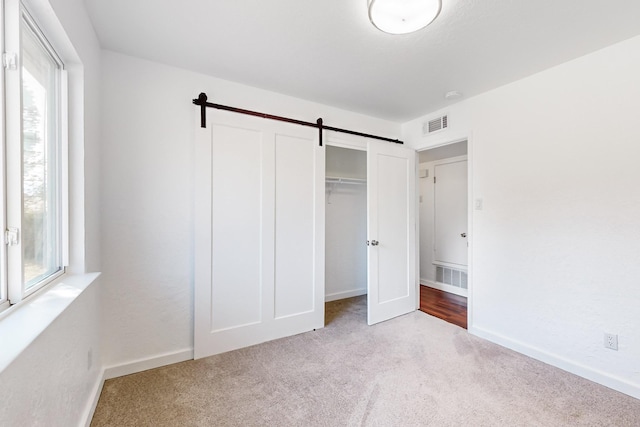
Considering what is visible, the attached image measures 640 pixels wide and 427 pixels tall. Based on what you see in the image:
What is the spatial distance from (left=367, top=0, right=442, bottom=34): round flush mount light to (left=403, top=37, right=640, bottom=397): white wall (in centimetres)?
153

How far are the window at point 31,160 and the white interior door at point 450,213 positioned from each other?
15.2 ft

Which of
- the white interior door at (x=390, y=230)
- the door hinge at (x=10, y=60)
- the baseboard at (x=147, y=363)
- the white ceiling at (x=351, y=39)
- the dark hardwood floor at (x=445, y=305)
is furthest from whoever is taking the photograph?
the dark hardwood floor at (x=445, y=305)

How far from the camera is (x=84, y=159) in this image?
5.41ft

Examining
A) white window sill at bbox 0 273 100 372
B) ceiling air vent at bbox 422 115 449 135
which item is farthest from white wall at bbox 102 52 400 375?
ceiling air vent at bbox 422 115 449 135

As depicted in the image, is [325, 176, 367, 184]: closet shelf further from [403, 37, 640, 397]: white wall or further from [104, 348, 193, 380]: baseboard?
[104, 348, 193, 380]: baseboard

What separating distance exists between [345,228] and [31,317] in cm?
333

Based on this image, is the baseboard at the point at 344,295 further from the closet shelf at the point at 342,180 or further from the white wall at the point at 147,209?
the white wall at the point at 147,209

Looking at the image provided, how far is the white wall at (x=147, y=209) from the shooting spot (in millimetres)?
2078

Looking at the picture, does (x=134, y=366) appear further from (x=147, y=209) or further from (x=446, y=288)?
(x=446, y=288)

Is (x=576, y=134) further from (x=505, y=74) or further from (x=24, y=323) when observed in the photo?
(x=24, y=323)

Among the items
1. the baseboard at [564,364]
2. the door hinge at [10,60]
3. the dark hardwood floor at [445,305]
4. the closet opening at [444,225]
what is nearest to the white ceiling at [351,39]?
the door hinge at [10,60]

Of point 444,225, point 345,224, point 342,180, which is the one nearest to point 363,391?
point 345,224

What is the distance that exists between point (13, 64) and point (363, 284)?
4045 millimetres

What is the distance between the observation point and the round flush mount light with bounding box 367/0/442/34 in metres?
1.46
